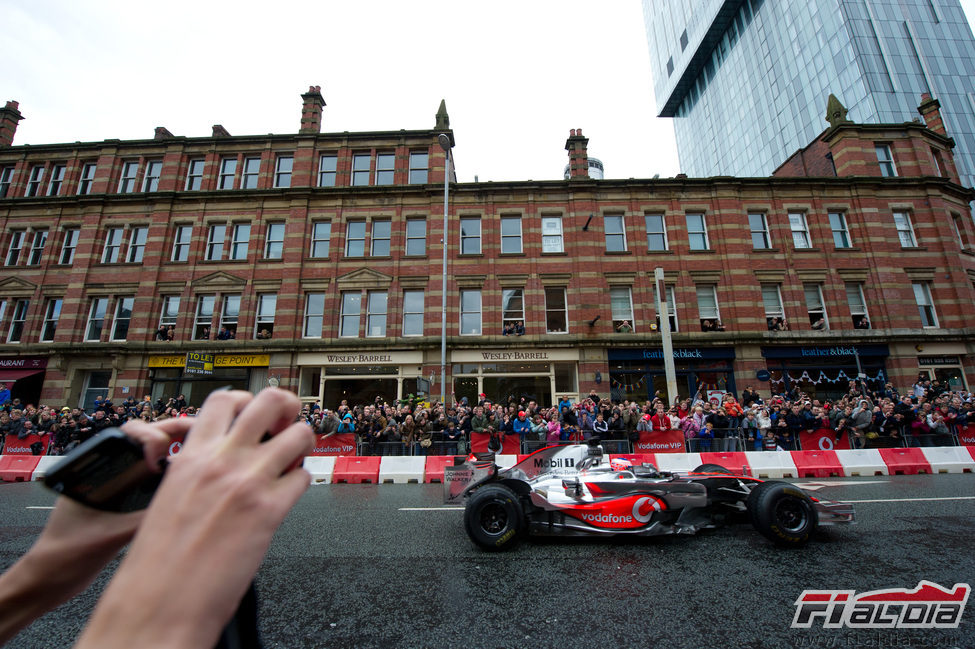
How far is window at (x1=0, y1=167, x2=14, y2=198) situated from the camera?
22.2 m

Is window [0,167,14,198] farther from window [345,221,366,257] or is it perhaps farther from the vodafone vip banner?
the vodafone vip banner

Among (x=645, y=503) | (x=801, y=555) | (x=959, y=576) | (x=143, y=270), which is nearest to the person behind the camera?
(x=959, y=576)

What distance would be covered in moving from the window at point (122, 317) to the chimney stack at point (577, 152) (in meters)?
22.2

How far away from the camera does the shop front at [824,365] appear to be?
18.5m

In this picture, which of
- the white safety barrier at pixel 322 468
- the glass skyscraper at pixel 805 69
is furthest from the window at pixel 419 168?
the glass skyscraper at pixel 805 69

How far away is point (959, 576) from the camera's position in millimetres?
4172

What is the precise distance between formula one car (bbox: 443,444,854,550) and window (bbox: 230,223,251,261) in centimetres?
1914

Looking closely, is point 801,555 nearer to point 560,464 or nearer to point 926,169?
point 560,464

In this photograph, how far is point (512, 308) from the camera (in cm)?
1958

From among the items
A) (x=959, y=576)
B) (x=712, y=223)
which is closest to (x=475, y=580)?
(x=959, y=576)

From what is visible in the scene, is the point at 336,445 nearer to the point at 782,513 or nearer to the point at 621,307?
the point at 782,513

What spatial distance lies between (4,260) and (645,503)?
101ft

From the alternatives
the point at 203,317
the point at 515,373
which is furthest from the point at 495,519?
the point at 203,317

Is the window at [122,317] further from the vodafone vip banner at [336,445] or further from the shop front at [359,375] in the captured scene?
the vodafone vip banner at [336,445]
